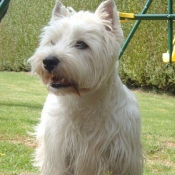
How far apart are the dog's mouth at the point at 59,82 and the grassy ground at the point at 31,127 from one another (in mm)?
1489

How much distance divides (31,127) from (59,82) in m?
4.23

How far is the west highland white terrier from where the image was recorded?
3607 mm

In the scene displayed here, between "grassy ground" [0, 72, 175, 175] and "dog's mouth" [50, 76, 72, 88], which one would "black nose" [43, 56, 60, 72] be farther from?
"grassy ground" [0, 72, 175, 175]

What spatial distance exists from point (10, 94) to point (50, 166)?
914cm

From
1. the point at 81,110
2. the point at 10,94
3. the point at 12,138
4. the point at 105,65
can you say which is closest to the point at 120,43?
the point at 105,65

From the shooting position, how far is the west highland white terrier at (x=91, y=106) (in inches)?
142

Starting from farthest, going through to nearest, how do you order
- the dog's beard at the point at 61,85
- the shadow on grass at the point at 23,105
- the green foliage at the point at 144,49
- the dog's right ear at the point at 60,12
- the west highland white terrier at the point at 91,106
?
the green foliage at the point at 144,49 < the shadow on grass at the point at 23,105 < the dog's right ear at the point at 60,12 < the west highland white terrier at the point at 91,106 < the dog's beard at the point at 61,85

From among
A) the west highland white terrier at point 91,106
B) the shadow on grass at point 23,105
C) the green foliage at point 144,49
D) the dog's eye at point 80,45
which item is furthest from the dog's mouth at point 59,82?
the green foliage at point 144,49

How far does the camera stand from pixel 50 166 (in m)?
4.09

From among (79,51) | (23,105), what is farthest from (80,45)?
(23,105)

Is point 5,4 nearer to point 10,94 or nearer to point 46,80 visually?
point 46,80

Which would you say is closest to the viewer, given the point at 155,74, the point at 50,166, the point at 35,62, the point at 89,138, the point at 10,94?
the point at 35,62

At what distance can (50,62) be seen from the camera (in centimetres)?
340

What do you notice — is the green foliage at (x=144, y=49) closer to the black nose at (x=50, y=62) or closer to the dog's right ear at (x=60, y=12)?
the dog's right ear at (x=60, y=12)
